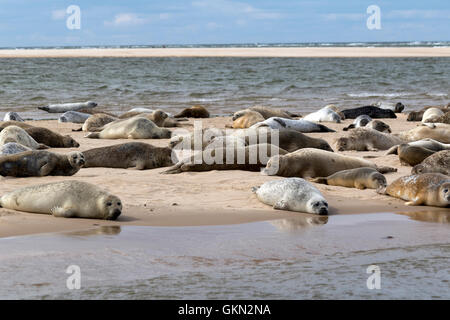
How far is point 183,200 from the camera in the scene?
247 inches

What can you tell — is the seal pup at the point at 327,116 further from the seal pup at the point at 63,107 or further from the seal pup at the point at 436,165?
the seal pup at the point at 436,165

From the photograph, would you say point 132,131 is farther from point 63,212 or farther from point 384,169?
point 63,212

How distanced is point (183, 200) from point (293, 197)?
3.37 feet

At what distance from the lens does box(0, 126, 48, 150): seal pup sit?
864cm

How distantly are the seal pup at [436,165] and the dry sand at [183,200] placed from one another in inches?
12.5

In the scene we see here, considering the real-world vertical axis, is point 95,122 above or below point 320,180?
above

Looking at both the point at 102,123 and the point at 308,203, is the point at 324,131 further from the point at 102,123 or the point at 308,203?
the point at 308,203

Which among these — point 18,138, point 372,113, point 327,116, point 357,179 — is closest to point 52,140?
point 18,138

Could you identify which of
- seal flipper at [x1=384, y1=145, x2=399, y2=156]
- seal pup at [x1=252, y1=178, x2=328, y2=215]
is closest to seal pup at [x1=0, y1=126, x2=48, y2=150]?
seal pup at [x1=252, y1=178, x2=328, y2=215]

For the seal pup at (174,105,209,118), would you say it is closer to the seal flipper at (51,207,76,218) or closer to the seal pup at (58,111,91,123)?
the seal pup at (58,111,91,123)

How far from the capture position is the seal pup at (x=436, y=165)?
7.25 m

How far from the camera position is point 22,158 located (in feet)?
23.6

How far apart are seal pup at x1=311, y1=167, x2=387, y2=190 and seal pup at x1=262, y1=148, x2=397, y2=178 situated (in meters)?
0.37
